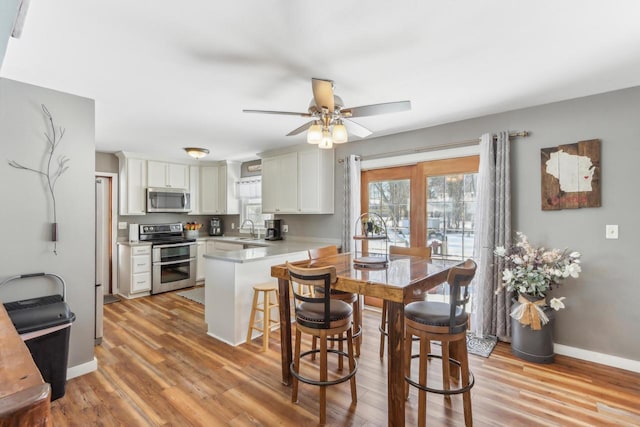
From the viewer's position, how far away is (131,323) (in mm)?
3730

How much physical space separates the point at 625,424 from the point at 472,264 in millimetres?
1442

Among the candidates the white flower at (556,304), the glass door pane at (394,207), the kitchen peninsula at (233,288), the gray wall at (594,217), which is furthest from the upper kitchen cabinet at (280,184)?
the white flower at (556,304)

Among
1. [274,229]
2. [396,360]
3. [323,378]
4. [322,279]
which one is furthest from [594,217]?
[274,229]

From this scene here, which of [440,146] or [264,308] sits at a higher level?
[440,146]

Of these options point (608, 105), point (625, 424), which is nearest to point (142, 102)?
point (608, 105)

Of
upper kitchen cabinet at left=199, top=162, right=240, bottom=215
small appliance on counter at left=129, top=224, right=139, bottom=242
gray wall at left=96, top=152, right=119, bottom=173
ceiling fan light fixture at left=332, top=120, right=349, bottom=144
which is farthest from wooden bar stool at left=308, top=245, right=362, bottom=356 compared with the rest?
gray wall at left=96, top=152, right=119, bottom=173

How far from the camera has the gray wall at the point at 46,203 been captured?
90.7 inches

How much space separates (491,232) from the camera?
318 centimetres

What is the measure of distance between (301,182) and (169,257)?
267 cm

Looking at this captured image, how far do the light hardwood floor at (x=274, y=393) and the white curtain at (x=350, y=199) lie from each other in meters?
1.50

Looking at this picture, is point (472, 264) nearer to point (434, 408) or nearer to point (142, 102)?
point (434, 408)

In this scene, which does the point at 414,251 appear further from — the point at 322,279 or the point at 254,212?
the point at 254,212

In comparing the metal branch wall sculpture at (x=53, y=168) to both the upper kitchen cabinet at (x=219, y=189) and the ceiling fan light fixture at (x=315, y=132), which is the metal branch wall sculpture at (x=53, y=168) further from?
the upper kitchen cabinet at (x=219, y=189)

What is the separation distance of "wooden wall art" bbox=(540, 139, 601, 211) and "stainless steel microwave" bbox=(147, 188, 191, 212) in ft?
17.8
